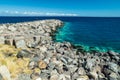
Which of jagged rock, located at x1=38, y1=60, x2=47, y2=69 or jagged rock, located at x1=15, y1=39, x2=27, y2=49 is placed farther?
jagged rock, located at x1=15, y1=39, x2=27, y2=49

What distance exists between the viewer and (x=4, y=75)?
16.6m

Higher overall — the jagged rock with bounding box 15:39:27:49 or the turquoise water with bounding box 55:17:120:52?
the jagged rock with bounding box 15:39:27:49

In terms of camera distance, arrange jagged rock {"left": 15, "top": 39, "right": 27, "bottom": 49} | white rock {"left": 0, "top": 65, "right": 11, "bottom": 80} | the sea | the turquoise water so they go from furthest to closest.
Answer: the sea
the turquoise water
jagged rock {"left": 15, "top": 39, "right": 27, "bottom": 49}
white rock {"left": 0, "top": 65, "right": 11, "bottom": 80}

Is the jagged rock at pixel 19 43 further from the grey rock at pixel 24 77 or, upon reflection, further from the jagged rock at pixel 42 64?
the grey rock at pixel 24 77

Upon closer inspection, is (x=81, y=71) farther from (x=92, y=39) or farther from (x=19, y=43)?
(x=92, y=39)

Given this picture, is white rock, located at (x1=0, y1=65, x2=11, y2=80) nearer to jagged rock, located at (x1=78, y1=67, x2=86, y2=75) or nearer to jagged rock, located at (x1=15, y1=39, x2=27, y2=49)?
jagged rock, located at (x1=78, y1=67, x2=86, y2=75)

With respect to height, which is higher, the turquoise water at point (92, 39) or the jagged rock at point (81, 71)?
the jagged rock at point (81, 71)

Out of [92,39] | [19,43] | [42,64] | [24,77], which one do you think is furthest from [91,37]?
[24,77]

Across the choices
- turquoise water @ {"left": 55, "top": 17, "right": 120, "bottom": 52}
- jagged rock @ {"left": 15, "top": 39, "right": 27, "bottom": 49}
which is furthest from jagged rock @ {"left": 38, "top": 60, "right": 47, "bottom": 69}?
turquoise water @ {"left": 55, "top": 17, "right": 120, "bottom": 52}

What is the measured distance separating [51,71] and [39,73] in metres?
1.24

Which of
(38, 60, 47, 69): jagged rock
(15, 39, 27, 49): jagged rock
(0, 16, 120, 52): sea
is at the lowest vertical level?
(0, 16, 120, 52): sea

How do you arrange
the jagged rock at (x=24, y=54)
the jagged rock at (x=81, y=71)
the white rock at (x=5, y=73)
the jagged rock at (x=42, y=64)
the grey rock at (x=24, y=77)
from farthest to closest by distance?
the jagged rock at (x=24, y=54) → the jagged rock at (x=42, y=64) → the jagged rock at (x=81, y=71) → the grey rock at (x=24, y=77) → the white rock at (x=5, y=73)

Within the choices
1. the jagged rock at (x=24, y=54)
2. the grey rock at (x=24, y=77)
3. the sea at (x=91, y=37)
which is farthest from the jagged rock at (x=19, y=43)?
the sea at (x=91, y=37)

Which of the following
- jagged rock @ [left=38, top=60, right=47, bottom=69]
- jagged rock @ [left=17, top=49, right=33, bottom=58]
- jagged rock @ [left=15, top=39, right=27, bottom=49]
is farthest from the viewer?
jagged rock @ [left=15, top=39, right=27, bottom=49]
